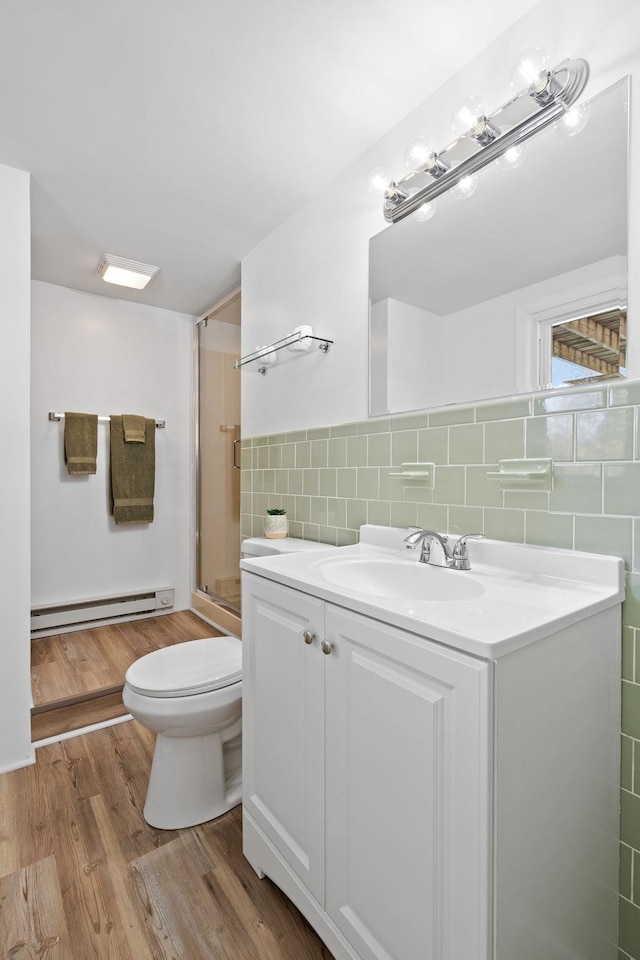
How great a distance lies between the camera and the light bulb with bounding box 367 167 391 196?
153 centimetres

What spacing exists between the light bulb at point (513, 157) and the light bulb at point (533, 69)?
121 mm

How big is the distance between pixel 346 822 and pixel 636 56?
170cm

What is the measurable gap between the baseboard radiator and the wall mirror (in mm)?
2393

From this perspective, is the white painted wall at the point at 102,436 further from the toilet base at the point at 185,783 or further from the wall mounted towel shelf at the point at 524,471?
the wall mounted towel shelf at the point at 524,471

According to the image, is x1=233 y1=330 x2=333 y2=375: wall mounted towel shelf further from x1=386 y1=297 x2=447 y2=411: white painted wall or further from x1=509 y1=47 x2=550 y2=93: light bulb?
x1=509 y1=47 x2=550 y2=93: light bulb

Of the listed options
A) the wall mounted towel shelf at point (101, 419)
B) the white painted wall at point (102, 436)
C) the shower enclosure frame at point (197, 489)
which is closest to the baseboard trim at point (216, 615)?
the shower enclosure frame at point (197, 489)

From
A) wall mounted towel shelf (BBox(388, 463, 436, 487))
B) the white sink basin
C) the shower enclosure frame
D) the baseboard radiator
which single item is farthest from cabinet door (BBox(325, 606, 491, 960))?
the baseboard radiator

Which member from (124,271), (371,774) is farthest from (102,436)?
(371,774)

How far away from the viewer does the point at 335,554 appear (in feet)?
4.67

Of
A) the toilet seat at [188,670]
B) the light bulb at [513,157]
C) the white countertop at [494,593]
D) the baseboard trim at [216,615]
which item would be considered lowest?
the baseboard trim at [216,615]

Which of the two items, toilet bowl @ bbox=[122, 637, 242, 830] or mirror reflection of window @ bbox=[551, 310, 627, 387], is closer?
mirror reflection of window @ bbox=[551, 310, 627, 387]

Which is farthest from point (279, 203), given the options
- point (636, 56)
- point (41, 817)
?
point (41, 817)

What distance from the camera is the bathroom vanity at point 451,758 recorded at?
699 mm

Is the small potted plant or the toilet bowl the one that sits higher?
the small potted plant
